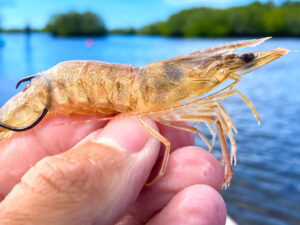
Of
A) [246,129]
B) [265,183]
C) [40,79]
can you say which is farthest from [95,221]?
[246,129]

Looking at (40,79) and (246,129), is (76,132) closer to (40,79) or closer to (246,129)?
(40,79)

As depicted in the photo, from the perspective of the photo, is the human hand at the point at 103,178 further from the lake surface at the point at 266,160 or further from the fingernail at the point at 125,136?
the lake surface at the point at 266,160

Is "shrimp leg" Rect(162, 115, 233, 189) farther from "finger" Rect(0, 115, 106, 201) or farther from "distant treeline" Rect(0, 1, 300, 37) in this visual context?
"distant treeline" Rect(0, 1, 300, 37)

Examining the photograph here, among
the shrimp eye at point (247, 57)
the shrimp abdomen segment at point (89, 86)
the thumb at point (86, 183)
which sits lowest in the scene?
the thumb at point (86, 183)

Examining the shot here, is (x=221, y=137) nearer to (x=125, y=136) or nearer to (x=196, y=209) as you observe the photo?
(x=196, y=209)

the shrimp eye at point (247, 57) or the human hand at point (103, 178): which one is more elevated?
the shrimp eye at point (247, 57)

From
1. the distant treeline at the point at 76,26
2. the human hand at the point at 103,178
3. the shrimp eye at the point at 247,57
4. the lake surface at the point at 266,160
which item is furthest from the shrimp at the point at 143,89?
the distant treeline at the point at 76,26
